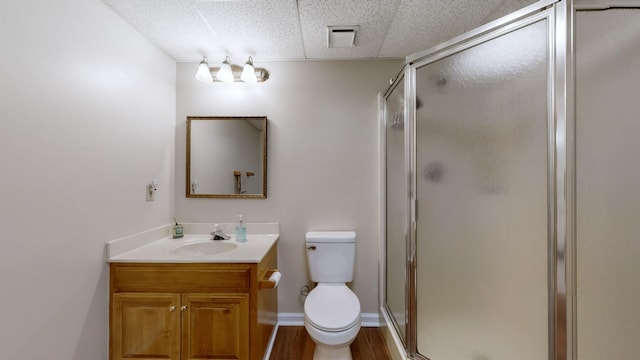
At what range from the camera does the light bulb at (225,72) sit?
6.04 ft

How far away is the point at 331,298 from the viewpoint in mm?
1646

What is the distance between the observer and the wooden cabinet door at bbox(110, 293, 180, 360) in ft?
4.42

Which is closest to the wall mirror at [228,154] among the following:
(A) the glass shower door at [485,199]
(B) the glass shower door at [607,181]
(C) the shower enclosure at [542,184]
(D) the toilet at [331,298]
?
(D) the toilet at [331,298]

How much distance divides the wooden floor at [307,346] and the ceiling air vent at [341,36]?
85.6 inches

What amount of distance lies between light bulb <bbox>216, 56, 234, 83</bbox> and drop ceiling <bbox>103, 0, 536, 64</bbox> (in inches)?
4.2

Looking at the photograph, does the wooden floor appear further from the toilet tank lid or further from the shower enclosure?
the toilet tank lid

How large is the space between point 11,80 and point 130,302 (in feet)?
3.73

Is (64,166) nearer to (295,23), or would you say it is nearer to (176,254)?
(176,254)

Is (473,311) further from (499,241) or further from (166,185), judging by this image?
(166,185)

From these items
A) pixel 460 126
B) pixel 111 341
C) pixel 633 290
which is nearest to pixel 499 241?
pixel 633 290

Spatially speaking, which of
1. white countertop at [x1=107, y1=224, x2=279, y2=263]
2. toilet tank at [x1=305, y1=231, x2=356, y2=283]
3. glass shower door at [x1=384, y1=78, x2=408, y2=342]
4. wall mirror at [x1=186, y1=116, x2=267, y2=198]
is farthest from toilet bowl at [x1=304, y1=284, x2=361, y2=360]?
wall mirror at [x1=186, y1=116, x2=267, y2=198]

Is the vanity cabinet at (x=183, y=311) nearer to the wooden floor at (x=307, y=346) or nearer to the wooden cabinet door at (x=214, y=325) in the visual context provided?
the wooden cabinet door at (x=214, y=325)

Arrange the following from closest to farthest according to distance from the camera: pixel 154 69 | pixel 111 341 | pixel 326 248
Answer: pixel 111 341
pixel 154 69
pixel 326 248

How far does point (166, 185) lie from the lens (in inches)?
75.4
